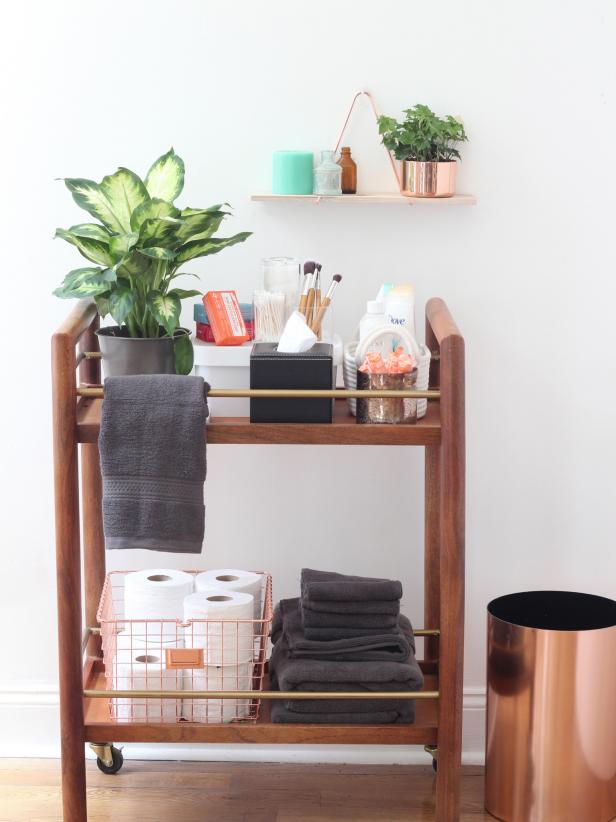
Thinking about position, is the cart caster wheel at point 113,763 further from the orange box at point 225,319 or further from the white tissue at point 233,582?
the orange box at point 225,319

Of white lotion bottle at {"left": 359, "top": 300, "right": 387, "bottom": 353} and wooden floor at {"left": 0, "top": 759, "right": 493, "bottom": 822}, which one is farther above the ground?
white lotion bottle at {"left": 359, "top": 300, "right": 387, "bottom": 353}

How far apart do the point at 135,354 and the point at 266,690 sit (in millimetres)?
677

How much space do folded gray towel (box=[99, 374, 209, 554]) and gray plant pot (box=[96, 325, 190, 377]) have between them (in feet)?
0.22

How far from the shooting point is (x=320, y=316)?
1938 millimetres

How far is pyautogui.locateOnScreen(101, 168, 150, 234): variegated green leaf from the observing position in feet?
6.00

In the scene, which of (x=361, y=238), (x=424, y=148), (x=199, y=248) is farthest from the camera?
(x=361, y=238)

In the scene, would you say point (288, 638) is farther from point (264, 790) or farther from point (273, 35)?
point (273, 35)

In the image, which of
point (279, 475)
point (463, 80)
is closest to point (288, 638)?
point (279, 475)

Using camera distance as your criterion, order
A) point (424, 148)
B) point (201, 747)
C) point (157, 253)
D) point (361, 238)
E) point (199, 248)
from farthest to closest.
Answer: point (201, 747) < point (361, 238) < point (424, 148) < point (199, 248) < point (157, 253)

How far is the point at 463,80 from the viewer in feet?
7.07

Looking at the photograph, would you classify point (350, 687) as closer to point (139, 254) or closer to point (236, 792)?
point (236, 792)

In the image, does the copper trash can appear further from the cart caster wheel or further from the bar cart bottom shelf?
the cart caster wheel

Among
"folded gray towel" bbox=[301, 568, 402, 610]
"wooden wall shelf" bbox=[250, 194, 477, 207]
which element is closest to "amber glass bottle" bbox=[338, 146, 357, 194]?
"wooden wall shelf" bbox=[250, 194, 477, 207]

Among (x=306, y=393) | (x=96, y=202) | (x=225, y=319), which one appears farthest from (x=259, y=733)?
(x=96, y=202)
